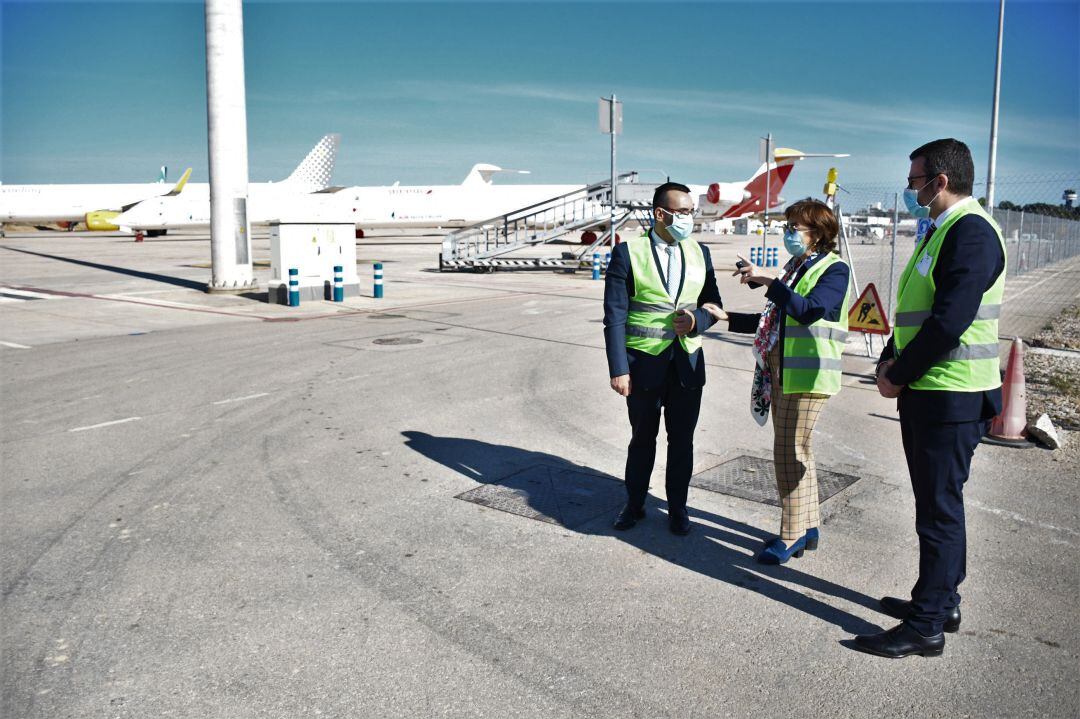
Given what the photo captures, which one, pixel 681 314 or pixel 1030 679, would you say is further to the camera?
pixel 681 314

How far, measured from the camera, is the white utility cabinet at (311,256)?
17.4m

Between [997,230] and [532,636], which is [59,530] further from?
[997,230]

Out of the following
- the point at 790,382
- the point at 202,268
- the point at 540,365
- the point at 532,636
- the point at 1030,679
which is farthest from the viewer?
the point at 202,268

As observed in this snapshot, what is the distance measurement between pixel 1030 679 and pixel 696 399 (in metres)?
2.21

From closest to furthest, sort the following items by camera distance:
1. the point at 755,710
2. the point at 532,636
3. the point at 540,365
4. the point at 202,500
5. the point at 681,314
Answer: the point at 755,710
the point at 532,636
the point at 681,314
the point at 202,500
the point at 540,365

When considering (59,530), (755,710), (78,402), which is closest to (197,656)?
(59,530)

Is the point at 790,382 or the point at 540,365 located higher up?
the point at 790,382

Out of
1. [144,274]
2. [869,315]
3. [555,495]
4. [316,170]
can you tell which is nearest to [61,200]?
[316,170]

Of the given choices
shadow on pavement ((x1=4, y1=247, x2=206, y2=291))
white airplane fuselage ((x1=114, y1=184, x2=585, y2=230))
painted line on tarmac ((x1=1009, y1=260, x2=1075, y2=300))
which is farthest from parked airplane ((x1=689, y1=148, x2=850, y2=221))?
shadow on pavement ((x1=4, y1=247, x2=206, y2=291))

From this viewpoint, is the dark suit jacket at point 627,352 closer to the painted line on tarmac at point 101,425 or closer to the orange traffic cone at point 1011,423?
the orange traffic cone at point 1011,423

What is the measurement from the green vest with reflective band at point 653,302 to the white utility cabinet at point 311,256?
13.5 m

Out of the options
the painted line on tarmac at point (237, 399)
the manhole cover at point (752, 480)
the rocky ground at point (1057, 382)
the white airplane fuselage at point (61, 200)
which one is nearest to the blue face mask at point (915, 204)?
the manhole cover at point (752, 480)

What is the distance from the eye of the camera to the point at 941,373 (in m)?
3.70

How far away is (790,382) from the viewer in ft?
15.0
